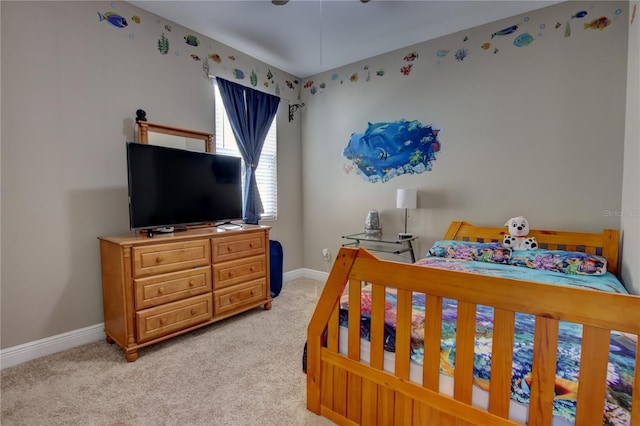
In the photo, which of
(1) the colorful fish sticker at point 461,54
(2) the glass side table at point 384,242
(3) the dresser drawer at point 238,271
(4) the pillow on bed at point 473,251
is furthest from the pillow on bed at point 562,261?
(3) the dresser drawer at point 238,271

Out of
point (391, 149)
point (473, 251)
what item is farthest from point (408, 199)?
point (473, 251)

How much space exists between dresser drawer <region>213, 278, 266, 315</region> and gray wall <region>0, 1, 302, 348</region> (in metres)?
0.92

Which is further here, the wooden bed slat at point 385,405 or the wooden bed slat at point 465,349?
the wooden bed slat at point 385,405

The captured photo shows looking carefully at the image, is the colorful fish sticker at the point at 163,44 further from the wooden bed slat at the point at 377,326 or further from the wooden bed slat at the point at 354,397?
the wooden bed slat at the point at 354,397

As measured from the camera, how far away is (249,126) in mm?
3332

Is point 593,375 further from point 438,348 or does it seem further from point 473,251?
point 473,251

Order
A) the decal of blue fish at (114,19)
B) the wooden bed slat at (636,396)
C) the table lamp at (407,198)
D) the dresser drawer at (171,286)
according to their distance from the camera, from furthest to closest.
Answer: the table lamp at (407,198)
the decal of blue fish at (114,19)
the dresser drawer at (171,286)
the wooden bed slat at (636,396)

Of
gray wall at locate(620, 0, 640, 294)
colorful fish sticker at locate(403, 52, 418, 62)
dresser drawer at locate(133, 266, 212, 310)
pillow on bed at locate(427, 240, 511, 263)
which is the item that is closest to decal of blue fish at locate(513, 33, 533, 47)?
gray wall at locate(620, 0, 640, 294)

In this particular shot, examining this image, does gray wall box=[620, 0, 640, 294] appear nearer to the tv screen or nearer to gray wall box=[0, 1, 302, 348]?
the tv screen

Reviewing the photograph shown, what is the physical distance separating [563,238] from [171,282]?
309 centimetres

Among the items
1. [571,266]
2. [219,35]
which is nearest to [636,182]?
[571,266]

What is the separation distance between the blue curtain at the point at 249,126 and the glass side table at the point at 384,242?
112 cm

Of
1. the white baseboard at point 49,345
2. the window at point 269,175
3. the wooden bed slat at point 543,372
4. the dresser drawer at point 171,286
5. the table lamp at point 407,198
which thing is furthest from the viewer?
the window at point 269,175

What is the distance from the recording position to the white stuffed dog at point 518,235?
2459 mm
